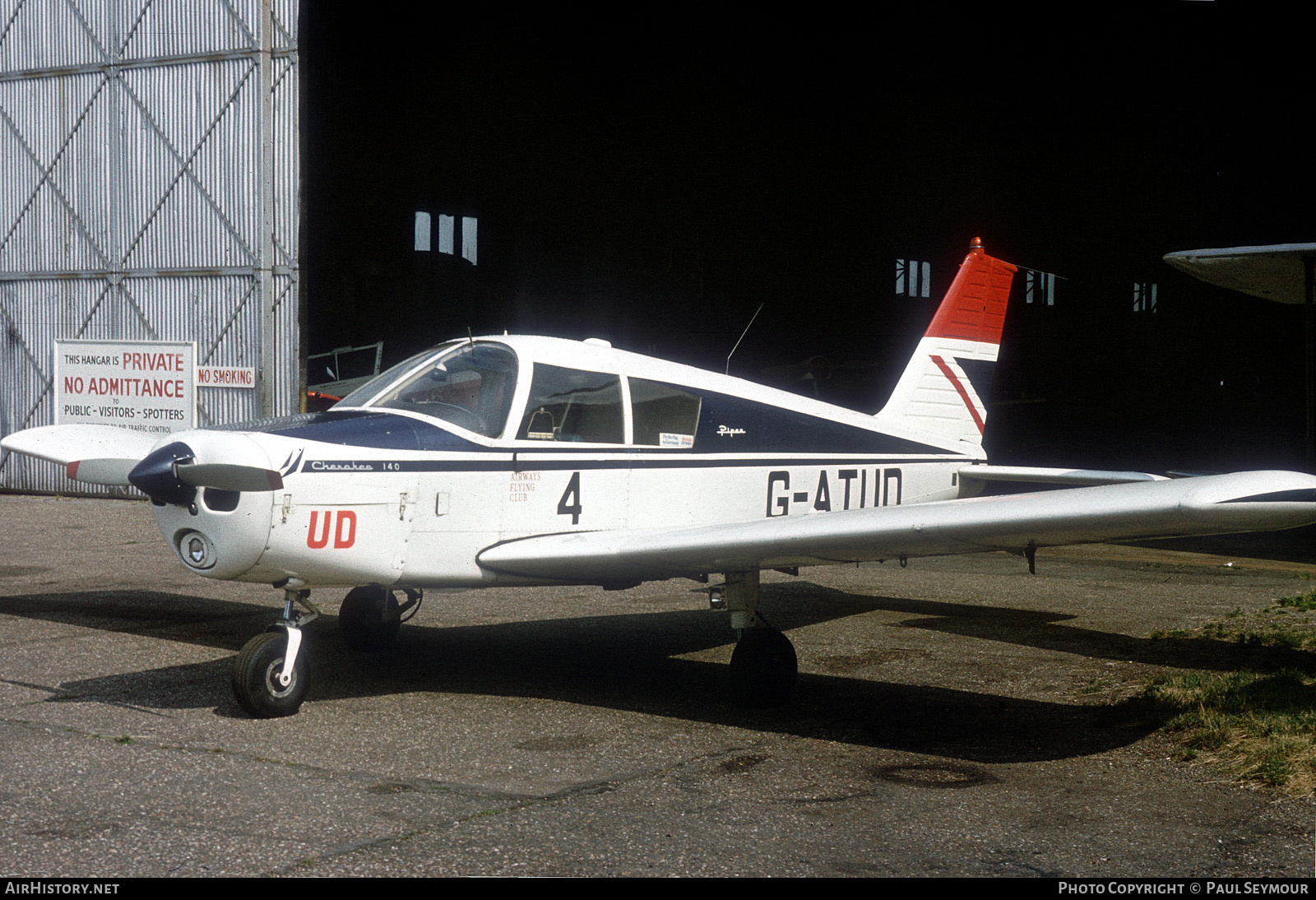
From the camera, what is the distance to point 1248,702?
6062mm

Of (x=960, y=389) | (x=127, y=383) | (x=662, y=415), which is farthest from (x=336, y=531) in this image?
(x=127, y=383)

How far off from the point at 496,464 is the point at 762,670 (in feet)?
5.67

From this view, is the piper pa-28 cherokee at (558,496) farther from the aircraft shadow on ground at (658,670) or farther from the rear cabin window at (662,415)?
the aircraft shadow on ground at (658,670)

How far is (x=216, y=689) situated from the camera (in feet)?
21.0

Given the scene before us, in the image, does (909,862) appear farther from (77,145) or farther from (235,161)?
(77,145)

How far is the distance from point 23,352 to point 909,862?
19303 millimetres

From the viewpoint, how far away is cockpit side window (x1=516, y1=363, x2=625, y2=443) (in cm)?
647

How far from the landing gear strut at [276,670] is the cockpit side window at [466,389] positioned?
1132 millimetres

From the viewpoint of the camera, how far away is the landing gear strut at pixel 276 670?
572 cm

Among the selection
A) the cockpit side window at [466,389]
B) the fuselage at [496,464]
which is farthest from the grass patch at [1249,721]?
the cockpit side window at [466,389]

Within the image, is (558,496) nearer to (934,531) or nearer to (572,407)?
(572,407)

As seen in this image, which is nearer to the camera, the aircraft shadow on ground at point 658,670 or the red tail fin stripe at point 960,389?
the aircraft shadow on ground at point 658,670

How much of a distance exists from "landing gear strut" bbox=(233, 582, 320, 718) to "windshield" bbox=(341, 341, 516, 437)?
1.12 meters
